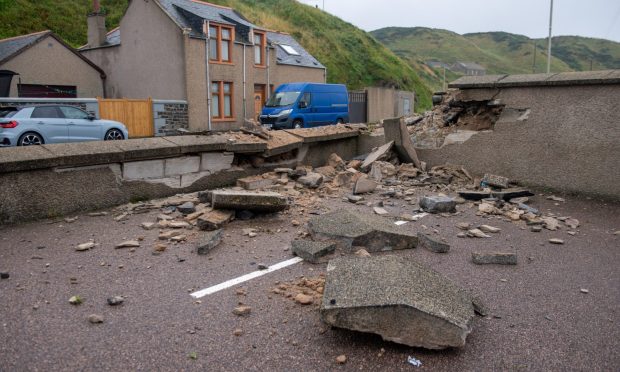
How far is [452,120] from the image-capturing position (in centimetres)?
1095

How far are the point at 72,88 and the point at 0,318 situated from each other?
93.4ft

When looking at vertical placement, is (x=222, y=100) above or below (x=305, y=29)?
below

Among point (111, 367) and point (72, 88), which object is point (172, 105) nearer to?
point (72, 88)

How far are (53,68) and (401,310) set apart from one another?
2946 cm

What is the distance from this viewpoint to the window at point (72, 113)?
50.5 ft

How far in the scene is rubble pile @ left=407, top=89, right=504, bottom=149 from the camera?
10.1 m

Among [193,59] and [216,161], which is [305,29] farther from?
[216,161]

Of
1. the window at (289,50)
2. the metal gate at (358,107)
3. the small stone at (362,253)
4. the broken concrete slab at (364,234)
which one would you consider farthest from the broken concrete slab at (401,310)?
the window at (289,50)

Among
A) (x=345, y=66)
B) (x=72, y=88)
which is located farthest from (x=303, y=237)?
(x=345, y=66)

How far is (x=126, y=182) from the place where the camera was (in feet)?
22.7

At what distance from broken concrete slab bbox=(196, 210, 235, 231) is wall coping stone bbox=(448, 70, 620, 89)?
672 centimetres

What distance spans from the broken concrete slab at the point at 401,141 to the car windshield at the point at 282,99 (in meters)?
11.9

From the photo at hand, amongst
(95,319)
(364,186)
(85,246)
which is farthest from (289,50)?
(95,319)

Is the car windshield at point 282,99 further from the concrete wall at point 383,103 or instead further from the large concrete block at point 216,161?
the large concrete block at point 216,161
